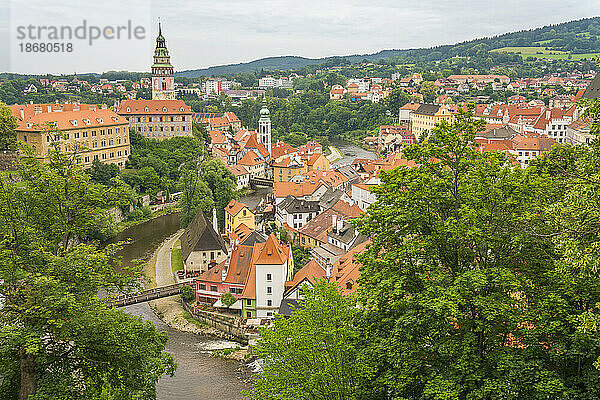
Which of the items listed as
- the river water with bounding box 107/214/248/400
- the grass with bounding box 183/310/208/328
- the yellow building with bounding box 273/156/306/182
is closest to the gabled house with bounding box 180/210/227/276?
the river water with bounding box 107/214/248/400

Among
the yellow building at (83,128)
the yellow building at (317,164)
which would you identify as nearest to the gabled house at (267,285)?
the yellow building at (83,128)

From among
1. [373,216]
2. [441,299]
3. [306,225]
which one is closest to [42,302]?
[373,216]

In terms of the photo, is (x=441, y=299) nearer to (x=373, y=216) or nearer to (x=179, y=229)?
(x=373, y=216)

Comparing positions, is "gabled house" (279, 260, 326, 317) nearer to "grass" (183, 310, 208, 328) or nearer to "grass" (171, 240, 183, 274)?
"grass" (183, 310, 208, 328)

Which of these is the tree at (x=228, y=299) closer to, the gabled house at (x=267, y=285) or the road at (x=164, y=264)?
the gabled house at (x=267, y=285)

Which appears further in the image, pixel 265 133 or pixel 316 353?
pixel 265 133

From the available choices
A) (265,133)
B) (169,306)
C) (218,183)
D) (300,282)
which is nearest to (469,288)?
(300,282)

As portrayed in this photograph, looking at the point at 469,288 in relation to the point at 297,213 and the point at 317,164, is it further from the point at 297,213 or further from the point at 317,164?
the point at 317,164
